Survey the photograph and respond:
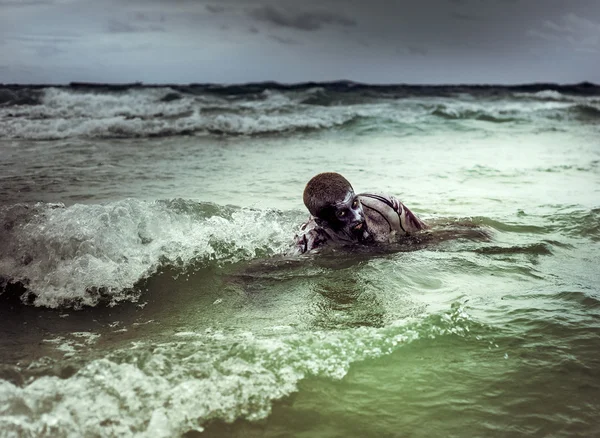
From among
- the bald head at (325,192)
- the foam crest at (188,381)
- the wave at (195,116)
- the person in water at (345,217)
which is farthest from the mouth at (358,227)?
the wave at (195,116)

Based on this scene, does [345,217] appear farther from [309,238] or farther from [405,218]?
[405,218]

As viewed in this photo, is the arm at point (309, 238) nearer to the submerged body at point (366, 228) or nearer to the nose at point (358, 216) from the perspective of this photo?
the submerged body at point (366, 228)

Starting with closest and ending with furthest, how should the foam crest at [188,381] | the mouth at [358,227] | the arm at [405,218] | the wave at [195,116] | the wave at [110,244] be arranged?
the foam crest at [188,381] < the wave at [110,244] < the mouth at [358,227] < the arm at [405,218] < the wave at [195,116]

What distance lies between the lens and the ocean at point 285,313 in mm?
2482

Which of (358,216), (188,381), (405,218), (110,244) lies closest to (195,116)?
(110,244)

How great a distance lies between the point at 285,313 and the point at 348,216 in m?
1.09

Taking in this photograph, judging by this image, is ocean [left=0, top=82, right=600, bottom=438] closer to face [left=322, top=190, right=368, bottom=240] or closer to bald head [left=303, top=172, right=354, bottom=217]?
face [left=322, top=190, right=368, bottom=240]

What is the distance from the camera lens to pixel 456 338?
3.16 m

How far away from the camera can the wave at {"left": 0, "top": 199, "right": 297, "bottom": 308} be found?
4105 millimetres

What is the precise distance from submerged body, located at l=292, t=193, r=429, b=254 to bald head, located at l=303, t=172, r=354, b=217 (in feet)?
0.57

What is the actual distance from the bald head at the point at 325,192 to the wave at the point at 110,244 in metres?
0.87

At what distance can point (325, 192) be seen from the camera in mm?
4215

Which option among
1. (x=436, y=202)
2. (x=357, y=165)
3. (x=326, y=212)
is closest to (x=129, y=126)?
(x=357, y=165)

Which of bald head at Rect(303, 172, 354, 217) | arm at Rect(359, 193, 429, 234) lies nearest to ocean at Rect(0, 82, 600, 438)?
arm at Rect(359, 193, 429, 234)
